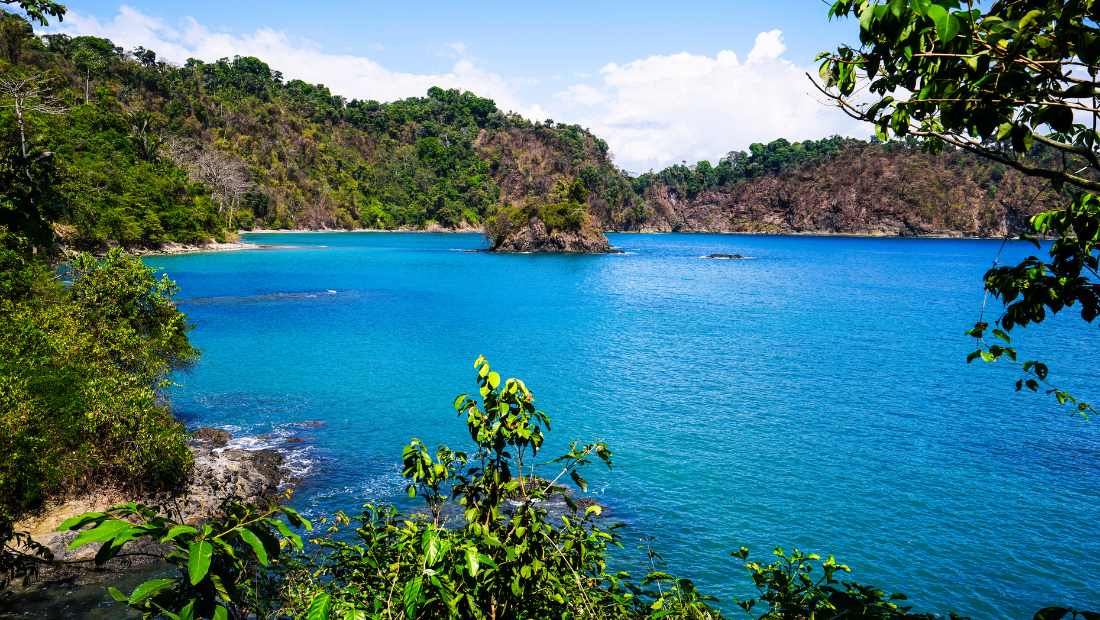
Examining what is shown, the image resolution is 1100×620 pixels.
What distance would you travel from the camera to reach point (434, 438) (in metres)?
27.7

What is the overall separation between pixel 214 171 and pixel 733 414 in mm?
151768

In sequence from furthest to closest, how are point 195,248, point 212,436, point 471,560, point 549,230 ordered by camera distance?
point 549,230, point 195,248, point 212,436, point 471,560

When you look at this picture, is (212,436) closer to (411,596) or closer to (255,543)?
(411,596)

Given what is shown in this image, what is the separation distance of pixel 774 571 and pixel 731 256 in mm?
134094

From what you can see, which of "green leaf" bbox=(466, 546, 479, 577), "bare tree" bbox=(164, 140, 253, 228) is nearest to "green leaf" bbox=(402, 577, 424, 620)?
"green leaf" bbox=(466, 546, 479, 577)

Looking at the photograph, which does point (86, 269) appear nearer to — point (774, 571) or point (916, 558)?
point (774, 571)

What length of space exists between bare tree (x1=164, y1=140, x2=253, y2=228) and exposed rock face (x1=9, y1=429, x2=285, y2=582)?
136 m

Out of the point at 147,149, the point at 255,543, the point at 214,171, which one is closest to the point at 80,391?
the point at 255,543

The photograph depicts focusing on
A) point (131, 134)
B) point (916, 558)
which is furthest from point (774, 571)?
point (131, 134)

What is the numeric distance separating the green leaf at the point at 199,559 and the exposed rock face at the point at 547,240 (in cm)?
13393

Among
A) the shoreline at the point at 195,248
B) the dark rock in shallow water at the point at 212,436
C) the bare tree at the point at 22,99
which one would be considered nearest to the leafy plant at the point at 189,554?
the bare tree at the point at 22,99

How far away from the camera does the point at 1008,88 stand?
5.21m

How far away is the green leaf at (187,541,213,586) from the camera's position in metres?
2.83

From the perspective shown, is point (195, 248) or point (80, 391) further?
point (195, 248)
